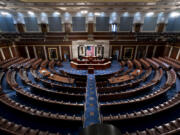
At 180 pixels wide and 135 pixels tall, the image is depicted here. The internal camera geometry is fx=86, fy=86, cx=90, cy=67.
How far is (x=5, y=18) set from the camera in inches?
576

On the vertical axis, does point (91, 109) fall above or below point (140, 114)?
below

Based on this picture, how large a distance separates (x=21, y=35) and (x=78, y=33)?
10.1 meters

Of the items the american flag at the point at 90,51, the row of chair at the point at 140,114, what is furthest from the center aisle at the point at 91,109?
the american flag at the point at 90,51

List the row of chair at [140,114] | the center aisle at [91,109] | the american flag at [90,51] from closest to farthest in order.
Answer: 1. the row of chair at [140,114]
2. the center aisle at [91,109]
3. the american flag at [90,51]

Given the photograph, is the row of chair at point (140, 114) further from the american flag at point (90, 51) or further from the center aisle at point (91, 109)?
the american flag at point (90, 51)

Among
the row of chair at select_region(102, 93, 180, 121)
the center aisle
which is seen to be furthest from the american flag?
the row of chair at select_region(102, 93, 180, 121)

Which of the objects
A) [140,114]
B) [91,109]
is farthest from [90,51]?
[140,114]

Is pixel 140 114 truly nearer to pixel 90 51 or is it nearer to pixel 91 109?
pixel 91 109

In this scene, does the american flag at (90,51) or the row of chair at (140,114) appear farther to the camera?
the american flag at (90,51)

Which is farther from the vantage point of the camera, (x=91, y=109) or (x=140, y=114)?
(x=91, y=109)

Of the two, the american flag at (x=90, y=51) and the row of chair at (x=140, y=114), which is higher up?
the american flag at (x=90, y=51)

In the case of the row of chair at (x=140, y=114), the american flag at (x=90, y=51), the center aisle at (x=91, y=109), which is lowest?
the center aisle at (x=91, y=109)

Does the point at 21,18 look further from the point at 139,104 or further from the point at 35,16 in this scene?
the point at 139,104

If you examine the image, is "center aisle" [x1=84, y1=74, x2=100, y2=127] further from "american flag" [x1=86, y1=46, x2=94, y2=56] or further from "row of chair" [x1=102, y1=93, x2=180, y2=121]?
"american flag" [x1=86, y1=46, x2=94, y2=56]
